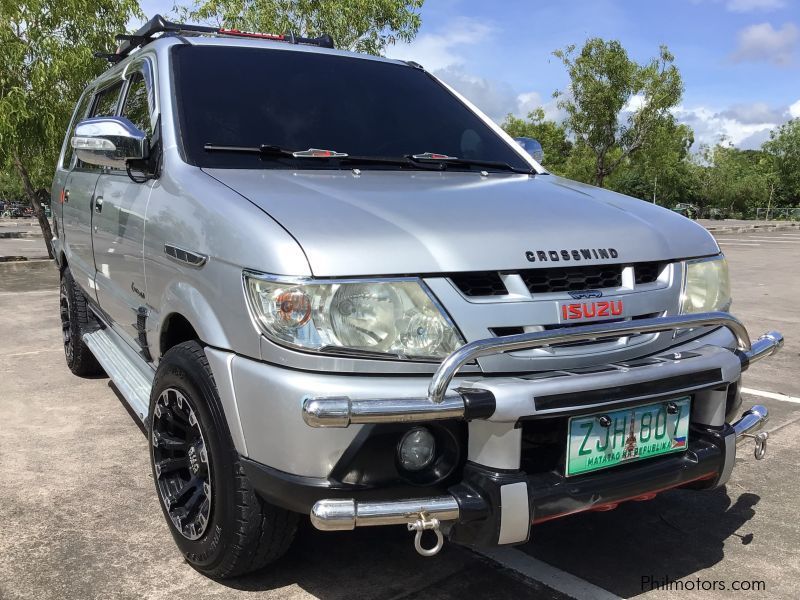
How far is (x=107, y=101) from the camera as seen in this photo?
4285 millimetres

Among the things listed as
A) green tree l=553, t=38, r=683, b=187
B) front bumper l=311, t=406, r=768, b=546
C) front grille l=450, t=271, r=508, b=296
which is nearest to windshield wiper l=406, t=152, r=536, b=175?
front grille l=450, t=271, r=508, b=296

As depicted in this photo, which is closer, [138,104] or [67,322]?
[138,104]

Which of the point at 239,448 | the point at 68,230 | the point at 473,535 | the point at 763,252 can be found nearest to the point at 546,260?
the point at 473,535

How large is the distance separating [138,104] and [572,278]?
2239 millimetres

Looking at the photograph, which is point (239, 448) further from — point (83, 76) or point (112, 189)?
point (83, 76)

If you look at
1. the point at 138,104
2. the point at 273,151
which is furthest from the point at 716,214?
the point at 273,151

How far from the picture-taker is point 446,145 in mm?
3348

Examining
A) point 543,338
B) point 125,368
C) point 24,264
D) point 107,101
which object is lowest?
point 24,264

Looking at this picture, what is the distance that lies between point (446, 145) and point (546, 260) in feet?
4.36

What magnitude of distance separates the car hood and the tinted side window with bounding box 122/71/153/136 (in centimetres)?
79

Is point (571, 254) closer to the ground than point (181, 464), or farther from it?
farther from it

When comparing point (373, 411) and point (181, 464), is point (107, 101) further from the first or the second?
point (373, 411)

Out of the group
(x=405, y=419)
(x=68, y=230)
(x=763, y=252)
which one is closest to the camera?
(x=405, y=419)

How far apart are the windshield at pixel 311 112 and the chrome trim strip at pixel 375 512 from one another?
134 centimetres
